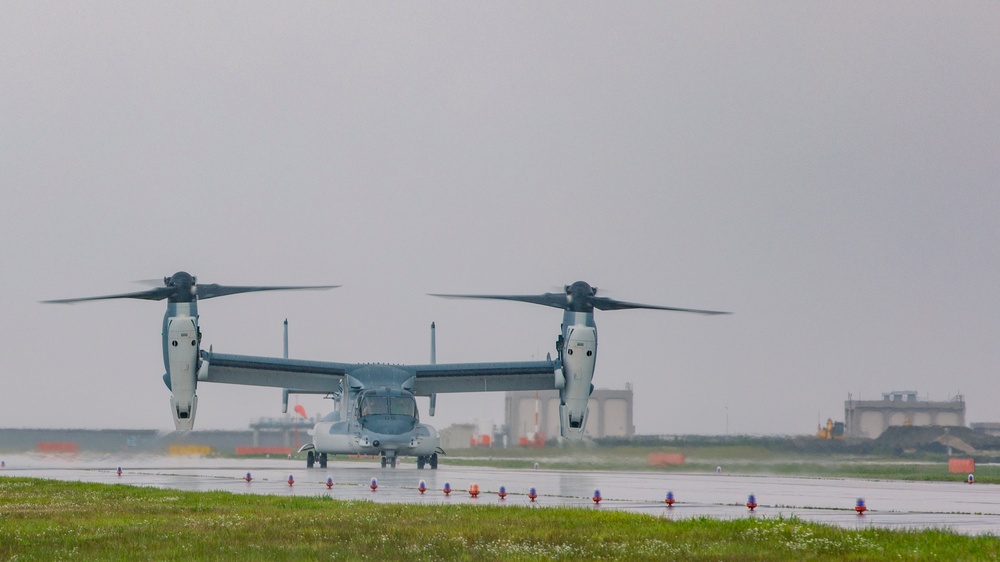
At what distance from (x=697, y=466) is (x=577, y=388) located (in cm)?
750

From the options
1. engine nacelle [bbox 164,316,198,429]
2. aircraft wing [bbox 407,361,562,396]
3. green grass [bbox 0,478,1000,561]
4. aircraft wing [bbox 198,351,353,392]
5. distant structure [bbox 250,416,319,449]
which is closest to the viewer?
green grass [bbox 0,478,1000,561]

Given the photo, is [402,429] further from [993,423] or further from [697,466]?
[993,423]

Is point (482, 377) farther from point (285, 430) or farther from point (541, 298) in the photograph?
point (285, 430)

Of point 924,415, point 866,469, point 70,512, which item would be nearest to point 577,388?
point 866,469

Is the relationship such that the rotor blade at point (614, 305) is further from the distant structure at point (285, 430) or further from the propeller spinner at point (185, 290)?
the distant structure at point (285, 430)

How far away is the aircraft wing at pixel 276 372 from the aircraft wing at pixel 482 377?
11.1ft

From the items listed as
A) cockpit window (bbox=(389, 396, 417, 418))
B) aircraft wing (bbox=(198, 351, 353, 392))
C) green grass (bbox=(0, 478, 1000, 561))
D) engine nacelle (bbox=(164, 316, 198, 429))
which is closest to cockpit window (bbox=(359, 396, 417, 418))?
cockpit window (bbox=(389, 396, 417, 418))

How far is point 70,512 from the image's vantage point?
795 inches

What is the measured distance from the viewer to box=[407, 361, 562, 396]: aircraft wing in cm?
4897

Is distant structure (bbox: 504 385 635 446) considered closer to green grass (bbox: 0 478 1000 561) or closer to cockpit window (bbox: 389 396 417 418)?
cockpit window (bbox: 389 396 417 418)

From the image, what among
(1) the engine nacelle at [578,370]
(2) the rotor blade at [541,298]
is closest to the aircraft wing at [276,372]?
(2) the rotor blade at [541,298]

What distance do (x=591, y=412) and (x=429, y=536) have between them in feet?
380

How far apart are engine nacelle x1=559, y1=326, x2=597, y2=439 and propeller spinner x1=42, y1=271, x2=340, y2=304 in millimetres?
8760

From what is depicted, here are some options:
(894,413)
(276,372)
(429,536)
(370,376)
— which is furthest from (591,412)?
(429,536)
